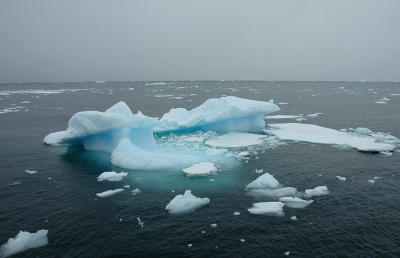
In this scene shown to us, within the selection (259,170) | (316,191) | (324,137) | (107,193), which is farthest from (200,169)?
(324,137)

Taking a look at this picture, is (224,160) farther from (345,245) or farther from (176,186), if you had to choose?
(345,245)

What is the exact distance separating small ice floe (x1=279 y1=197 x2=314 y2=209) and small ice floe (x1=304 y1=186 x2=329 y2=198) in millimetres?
677

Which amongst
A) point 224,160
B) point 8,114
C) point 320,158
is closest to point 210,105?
point 224,160

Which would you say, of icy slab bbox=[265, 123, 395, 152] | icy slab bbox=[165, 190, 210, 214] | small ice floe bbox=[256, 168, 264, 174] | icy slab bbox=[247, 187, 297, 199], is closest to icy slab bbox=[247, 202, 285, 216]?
icy slab bbox=[247, 187, 297, 199]

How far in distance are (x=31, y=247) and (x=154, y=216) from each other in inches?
192

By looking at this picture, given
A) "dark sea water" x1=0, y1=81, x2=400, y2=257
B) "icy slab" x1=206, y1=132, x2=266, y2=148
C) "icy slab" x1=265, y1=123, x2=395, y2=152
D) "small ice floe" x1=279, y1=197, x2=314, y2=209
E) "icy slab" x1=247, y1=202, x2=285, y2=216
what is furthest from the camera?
"icy slab" x1=206, y1=132, x2=266, y2=148

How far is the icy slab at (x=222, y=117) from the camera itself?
30.1 m

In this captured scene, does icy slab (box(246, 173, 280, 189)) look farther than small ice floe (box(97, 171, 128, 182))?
No

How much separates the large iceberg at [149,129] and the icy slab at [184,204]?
5.47 m

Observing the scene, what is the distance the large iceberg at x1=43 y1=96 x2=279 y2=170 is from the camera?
821 inches

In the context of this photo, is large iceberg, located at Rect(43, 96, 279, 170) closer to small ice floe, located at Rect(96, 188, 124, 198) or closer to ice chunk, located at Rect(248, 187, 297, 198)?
small ice floe, located at Rect(96, 188, 124, 198)

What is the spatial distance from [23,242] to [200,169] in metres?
10.2

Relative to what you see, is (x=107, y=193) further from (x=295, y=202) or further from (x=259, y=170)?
(x=295, y=202)

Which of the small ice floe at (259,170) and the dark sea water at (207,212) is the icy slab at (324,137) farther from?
the small ice floe at (259,170)
